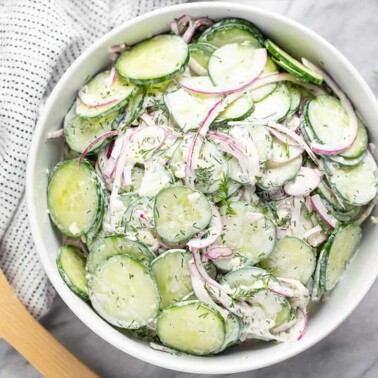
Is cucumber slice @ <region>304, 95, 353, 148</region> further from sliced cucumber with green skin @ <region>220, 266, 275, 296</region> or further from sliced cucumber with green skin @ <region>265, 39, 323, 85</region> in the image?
sliced cucumber with green skin @ <region>220, 266, 275, 296</region>

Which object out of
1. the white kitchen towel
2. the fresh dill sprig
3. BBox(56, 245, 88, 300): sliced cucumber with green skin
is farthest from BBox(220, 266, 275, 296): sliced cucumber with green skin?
the white kitchen towel

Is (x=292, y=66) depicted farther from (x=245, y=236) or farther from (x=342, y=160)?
(x=245, y=236)

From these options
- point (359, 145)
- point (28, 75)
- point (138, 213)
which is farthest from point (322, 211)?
point (28, 75)

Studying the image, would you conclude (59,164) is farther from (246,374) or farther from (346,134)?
(246,374)

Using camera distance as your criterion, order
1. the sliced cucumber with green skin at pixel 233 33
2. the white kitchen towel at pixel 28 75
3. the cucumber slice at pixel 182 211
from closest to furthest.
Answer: the cucumber slice at pixel 182 211
the sliced cucumber with green skin at pixel 233 33
the white kitchen towel at pixel 28 75

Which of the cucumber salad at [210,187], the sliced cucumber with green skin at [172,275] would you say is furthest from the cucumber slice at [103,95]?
the sliced cucumber with green skin at [172,275]

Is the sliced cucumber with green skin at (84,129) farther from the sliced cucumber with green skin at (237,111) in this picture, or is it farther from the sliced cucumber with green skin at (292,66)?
the sliced cucumber with green skin at (292,66)
